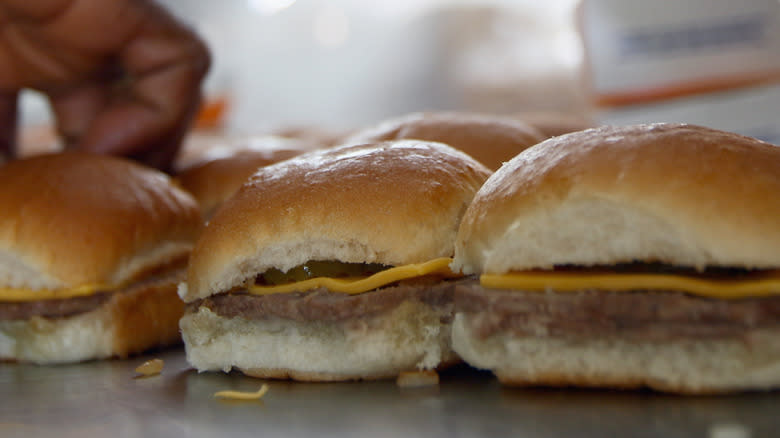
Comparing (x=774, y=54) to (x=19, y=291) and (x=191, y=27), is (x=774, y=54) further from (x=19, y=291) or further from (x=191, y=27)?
(x=19, y=291)

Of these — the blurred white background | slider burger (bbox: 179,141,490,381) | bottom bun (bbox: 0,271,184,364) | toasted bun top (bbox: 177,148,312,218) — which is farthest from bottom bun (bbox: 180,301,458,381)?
the blurred white background

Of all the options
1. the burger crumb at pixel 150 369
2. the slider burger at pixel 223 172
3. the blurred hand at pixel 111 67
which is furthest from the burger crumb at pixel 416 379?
the blurred hand at pixel 111 67

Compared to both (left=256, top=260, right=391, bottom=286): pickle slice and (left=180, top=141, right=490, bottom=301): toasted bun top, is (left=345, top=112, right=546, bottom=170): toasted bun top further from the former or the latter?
(left=256, top=260, right=391, bottom=286): pickle slice

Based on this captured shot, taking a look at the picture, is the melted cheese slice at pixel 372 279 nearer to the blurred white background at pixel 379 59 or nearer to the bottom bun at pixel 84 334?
the bottom bun at pixel 84 334

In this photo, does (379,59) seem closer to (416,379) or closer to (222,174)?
(222,174)

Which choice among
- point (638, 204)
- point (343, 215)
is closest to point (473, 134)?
point (343, 215)

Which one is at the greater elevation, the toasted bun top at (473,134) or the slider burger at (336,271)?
the toasted bun top at (473,134)

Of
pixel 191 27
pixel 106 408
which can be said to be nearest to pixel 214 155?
pixel 191 27
